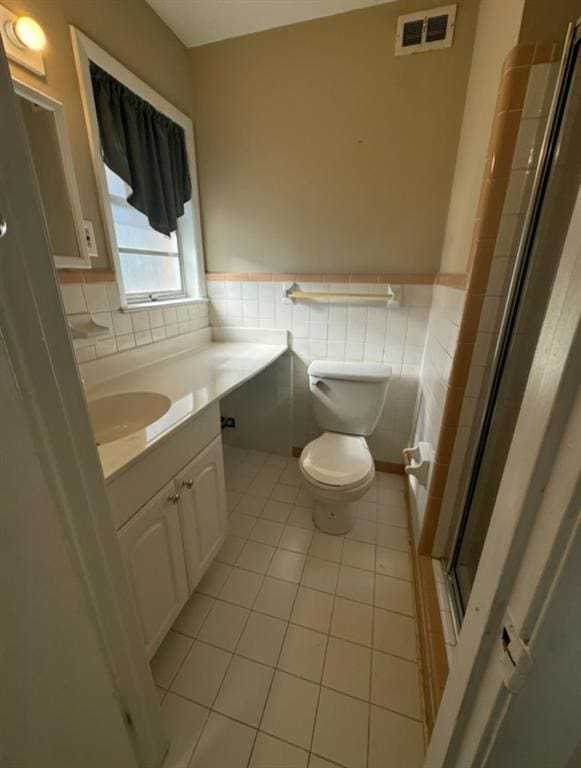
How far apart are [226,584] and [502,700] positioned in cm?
120

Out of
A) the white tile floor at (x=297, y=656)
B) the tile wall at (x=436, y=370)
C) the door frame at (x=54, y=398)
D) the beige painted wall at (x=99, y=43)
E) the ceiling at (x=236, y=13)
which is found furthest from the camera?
the ceiling at (x=236, y=13)

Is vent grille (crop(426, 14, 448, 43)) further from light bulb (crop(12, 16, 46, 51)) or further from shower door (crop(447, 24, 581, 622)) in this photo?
light bulb (crop(12, 16, 46, 51))

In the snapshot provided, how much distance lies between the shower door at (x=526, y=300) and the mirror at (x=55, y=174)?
1531 mm

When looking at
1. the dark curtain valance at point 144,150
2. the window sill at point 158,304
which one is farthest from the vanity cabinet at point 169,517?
the dark curtain valance at point 144,150

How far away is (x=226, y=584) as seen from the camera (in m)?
1.35

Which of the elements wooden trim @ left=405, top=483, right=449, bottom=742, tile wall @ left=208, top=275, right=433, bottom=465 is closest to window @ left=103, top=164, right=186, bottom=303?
tile wall @ left=208, top=275, right=433, bottom=465

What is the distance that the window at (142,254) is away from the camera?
1489 millimetres

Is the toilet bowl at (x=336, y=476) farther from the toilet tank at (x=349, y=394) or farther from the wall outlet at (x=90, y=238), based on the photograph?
the wall outlet at (x=90, y=238)

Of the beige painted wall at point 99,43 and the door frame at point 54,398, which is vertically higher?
the beige painted wall at point 99,43

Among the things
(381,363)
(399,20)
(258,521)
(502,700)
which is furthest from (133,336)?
(399,20)

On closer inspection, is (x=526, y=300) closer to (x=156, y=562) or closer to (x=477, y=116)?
(x=477, y=116)

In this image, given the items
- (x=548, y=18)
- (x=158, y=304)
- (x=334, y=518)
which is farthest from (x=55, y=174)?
(x=334, y=518)

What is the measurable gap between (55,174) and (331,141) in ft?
4.19

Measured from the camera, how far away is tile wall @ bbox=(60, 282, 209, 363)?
125 centimetres
